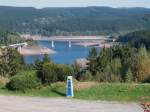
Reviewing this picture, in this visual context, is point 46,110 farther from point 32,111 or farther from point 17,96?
point 17,96

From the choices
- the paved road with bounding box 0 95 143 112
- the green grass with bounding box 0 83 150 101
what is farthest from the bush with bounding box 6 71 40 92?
the paved road with bounding box 0 95 143 112

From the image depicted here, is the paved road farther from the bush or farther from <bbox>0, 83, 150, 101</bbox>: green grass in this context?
the bush

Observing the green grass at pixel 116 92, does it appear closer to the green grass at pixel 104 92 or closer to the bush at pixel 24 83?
the green grass at pixel 104 92

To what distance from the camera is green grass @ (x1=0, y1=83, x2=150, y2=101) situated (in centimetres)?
1488

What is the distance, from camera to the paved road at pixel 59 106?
526 inches

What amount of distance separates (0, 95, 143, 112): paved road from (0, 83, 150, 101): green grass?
0.60 meters

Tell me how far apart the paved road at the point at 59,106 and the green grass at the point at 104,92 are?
1.97ft

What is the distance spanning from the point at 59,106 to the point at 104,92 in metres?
2.04

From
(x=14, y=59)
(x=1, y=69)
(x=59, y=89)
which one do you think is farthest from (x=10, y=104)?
(x=14, y=59)

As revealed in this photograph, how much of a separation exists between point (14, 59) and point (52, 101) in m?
40.2

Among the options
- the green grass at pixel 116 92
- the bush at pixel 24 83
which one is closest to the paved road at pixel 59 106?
the green grass at pixel 116 92

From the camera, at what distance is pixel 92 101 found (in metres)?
14.6

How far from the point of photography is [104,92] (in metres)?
15.4

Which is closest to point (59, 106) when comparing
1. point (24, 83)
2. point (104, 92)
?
point (104, 92)
